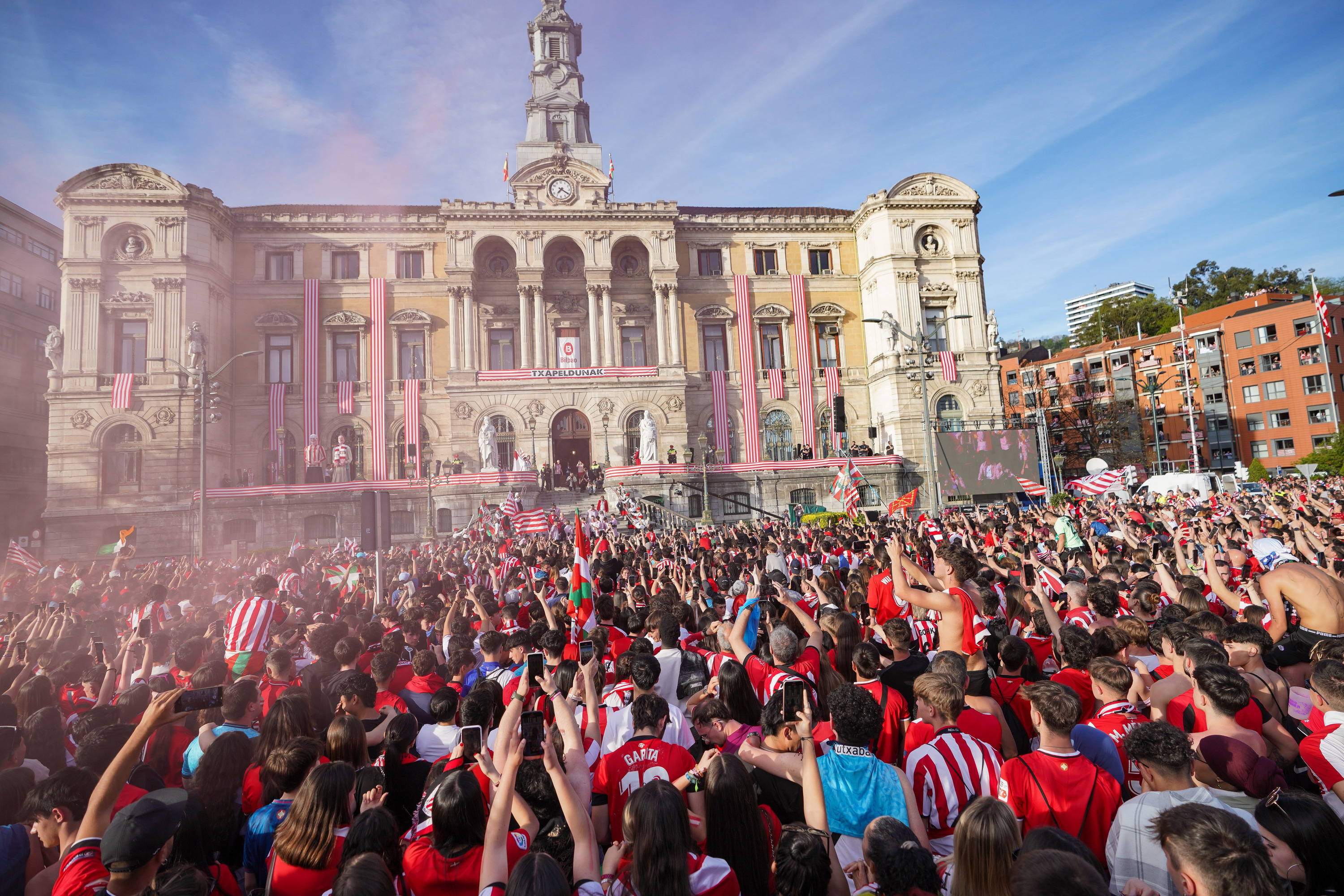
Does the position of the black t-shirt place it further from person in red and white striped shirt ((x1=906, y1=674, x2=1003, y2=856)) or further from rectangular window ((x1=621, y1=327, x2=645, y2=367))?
rectangular window ((x1=621, y1=327, x2=645, y2=367))

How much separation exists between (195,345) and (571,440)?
19.0m

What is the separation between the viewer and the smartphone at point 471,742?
12.7 ft

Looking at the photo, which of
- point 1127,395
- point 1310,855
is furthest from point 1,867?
point 1127,395

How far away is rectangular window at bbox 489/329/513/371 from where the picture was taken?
4225 cm

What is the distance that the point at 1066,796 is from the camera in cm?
350

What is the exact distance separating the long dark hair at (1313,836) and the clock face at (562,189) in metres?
43.1

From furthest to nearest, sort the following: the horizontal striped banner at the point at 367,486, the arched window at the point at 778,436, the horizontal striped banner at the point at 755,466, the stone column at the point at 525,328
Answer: the arched window at the point at 778,436 → the stone column at the point at 525,328 → the horizontal striped banner at the point at 755,466 → the horizontal striped banner at the point at 367,486

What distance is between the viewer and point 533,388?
3878 cm

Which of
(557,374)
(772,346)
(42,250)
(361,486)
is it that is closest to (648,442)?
(557,374)

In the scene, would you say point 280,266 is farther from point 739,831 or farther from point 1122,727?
point 1122,727

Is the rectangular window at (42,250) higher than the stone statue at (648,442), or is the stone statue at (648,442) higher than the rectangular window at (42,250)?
the rectangular window at (42,250)

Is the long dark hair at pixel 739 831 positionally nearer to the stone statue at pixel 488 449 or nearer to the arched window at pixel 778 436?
the stone statue at pixel 488 449

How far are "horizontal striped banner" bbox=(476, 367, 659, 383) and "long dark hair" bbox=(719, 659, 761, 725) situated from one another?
35.0m

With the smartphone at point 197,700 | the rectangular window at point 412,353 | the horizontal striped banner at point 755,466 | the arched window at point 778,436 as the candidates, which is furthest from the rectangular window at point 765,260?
the smartphone at point 197,700
